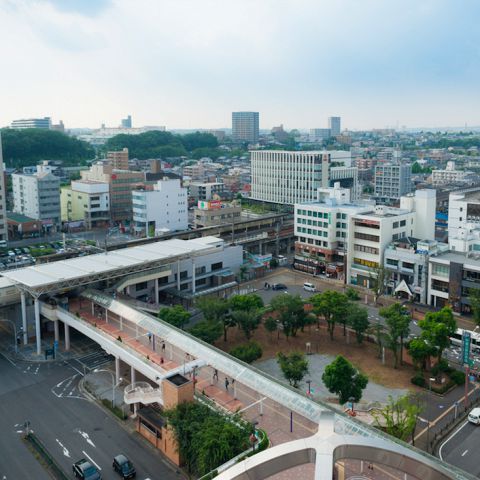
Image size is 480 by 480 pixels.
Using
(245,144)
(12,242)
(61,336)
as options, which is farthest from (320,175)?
(245,144)

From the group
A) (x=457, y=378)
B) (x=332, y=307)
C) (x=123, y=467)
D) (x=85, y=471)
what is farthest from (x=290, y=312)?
(x=85, y=471)

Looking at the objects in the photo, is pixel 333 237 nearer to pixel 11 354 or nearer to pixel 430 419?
pixel 430 419

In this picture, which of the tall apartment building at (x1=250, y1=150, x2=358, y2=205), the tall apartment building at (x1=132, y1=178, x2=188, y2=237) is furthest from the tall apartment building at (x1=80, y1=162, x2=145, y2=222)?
the tall apartment building at (x1=250, y1=150, x2=358, y2=205)

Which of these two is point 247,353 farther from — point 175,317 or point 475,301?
point 475,301

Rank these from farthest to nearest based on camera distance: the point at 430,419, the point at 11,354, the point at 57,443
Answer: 1. the point at 11,354
2. the point at 430,419
3. the point at 57,443

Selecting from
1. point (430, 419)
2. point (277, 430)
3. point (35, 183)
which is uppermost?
point (35, 183)

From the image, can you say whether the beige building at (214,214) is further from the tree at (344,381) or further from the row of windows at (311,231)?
the tree at (344,381)

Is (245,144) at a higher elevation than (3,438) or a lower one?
higher

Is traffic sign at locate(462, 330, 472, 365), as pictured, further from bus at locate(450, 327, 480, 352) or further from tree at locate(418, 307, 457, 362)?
bus at locate(450, 327, 480, 352)
